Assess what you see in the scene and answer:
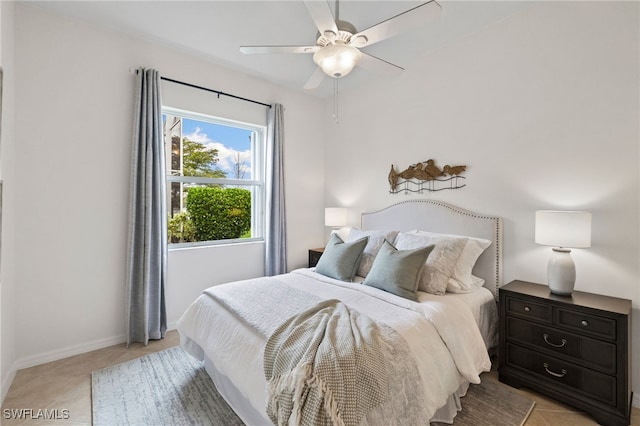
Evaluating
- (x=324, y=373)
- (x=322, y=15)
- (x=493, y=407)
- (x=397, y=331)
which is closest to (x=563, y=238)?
(x=493, y=407)

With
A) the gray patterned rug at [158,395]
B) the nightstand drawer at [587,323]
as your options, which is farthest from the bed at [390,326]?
the nightstand drawer at [587,323]

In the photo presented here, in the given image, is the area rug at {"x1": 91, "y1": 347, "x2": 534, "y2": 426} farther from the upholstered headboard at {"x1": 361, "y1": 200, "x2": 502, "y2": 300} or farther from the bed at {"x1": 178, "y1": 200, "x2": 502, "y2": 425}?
the upholstered headboard at {"x1": 361, "y1": 200, "x2": 502, "y2": 300}

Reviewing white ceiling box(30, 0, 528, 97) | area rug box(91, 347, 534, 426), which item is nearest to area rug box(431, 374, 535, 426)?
area rug box(91, 347, 534, 426)

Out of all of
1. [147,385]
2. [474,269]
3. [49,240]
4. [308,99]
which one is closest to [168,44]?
[308,99]

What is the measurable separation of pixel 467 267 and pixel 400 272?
68 centimetres

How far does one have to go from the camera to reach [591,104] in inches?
84.4

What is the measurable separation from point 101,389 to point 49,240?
132cm

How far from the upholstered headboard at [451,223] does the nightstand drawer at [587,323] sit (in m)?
0.62

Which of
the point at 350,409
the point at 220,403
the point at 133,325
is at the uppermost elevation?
the point at 350,409

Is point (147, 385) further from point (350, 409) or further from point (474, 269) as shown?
point (474, 269)

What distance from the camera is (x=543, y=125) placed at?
236 cm

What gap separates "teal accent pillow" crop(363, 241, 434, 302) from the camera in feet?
7.05

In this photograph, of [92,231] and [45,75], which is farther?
[92,231]

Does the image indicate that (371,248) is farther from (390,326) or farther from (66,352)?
(66,352)
